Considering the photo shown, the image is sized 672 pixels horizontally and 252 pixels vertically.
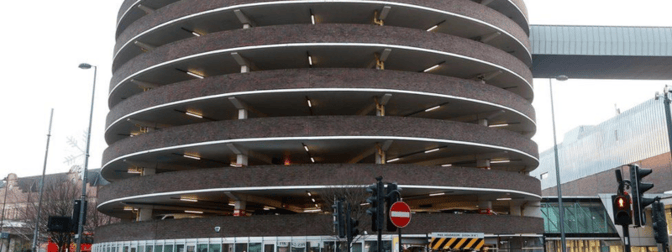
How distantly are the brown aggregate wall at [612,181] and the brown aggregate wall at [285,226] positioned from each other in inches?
963

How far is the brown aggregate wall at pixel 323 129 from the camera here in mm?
30453

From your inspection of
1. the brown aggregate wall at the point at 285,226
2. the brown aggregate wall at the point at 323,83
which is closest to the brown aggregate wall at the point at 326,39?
the brown aggregate wall at the point at 323,83

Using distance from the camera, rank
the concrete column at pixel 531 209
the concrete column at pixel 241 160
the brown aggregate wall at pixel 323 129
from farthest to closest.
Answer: the concrete column at pixel 531 209
the concrete column at pixel 241 160
the brown aggregate wall at pixel 323 129

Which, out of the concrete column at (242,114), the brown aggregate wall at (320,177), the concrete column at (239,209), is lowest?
the concrete column at (239,209)

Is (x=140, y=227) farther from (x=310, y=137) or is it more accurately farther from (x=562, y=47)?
(x=562, y=47)

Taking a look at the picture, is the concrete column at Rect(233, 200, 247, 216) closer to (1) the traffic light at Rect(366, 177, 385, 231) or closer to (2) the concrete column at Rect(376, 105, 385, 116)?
(2) the concrete column at Rect(376, 105, 385, 116)

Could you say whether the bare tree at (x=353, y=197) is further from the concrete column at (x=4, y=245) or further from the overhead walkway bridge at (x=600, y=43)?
the concrete column at (x=4, y=245)

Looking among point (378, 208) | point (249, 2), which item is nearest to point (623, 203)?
point (378, 208)

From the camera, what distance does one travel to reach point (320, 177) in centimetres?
2998

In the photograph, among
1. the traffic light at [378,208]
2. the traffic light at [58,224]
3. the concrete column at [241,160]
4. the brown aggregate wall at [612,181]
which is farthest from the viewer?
the brown aggregate wall at [612,181]

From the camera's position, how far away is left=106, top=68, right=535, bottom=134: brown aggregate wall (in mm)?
30984

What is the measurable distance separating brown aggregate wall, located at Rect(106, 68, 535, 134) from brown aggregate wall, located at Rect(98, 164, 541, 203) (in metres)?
4.20

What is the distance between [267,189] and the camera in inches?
1185

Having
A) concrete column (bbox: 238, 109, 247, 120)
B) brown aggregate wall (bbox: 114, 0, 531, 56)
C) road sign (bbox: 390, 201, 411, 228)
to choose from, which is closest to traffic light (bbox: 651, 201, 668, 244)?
road sign (bbox: 390, 201, 411, 228)
